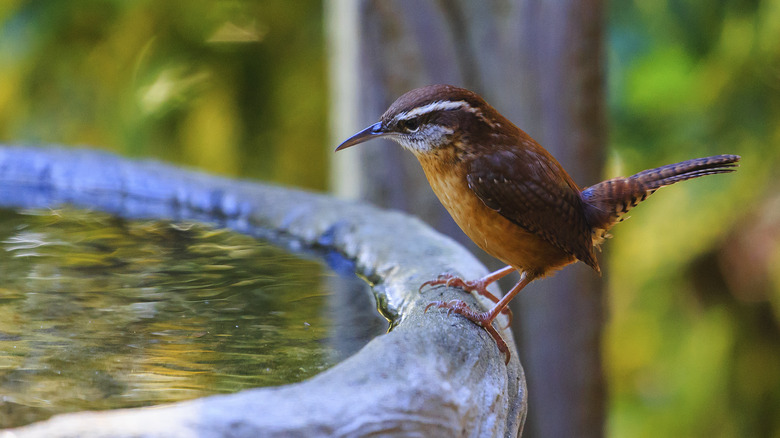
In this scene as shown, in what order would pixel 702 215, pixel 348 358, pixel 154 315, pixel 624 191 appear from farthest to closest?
pixel 702 215 → pixel 624 191 → pixel 154 315 → pixel 348 358

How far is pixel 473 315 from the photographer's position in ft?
5.89

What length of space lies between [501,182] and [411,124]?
0.29m

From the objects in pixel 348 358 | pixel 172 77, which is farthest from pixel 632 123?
pixel 348 358

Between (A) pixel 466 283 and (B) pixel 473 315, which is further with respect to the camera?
(A) pixel 466 283

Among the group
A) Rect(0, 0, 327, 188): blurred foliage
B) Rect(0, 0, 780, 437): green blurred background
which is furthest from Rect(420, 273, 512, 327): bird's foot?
Rect(0, 0, 327, 188): blurred foliage

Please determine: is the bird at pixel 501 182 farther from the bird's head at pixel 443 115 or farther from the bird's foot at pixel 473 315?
the bird's foot at pixel 473 315

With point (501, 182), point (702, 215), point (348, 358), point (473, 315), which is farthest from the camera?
point (702, 215)

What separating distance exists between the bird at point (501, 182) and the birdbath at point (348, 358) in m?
0.13

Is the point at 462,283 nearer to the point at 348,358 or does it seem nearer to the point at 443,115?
the point at 443,115

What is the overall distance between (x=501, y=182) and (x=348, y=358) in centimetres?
77

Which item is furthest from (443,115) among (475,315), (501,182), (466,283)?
(475,315)

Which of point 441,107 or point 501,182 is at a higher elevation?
point 441,107

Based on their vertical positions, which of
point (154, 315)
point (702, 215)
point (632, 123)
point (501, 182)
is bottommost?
point (702, 215)

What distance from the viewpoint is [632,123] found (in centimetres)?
523
